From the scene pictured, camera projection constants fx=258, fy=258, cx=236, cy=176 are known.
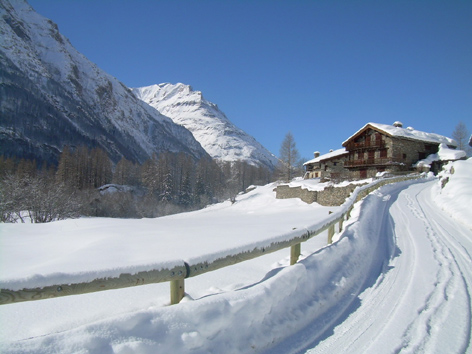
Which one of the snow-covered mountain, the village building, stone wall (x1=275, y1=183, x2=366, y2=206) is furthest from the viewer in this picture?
the snow-covered mountain

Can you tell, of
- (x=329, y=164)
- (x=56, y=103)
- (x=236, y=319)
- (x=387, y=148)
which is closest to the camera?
(x=236, y=319)

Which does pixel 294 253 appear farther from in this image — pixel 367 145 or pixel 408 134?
pixel 408 134

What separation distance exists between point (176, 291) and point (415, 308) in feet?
11.0

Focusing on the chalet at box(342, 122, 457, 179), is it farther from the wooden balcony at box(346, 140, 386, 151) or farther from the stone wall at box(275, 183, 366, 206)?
the stone wall at box(275, 183, 366, 206)

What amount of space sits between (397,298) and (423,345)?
1191 mm

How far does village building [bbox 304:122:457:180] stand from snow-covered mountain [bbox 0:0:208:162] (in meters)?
88.1

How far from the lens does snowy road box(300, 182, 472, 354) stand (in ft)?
9.49

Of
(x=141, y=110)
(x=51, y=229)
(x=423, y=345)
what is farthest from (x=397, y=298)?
(x=141, y=110)

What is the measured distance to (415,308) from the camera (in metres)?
3.65

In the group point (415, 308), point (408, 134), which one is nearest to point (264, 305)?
point (415, 308)

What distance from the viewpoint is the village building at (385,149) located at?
37.3 meters

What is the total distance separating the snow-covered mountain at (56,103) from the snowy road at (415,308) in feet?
312

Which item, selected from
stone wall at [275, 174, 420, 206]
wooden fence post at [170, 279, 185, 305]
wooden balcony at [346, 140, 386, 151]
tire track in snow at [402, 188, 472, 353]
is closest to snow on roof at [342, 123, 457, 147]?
wooden balcony at [346, 140, 386, 151]

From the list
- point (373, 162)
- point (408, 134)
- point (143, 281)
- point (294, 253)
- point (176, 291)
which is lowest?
point (294, 253)
